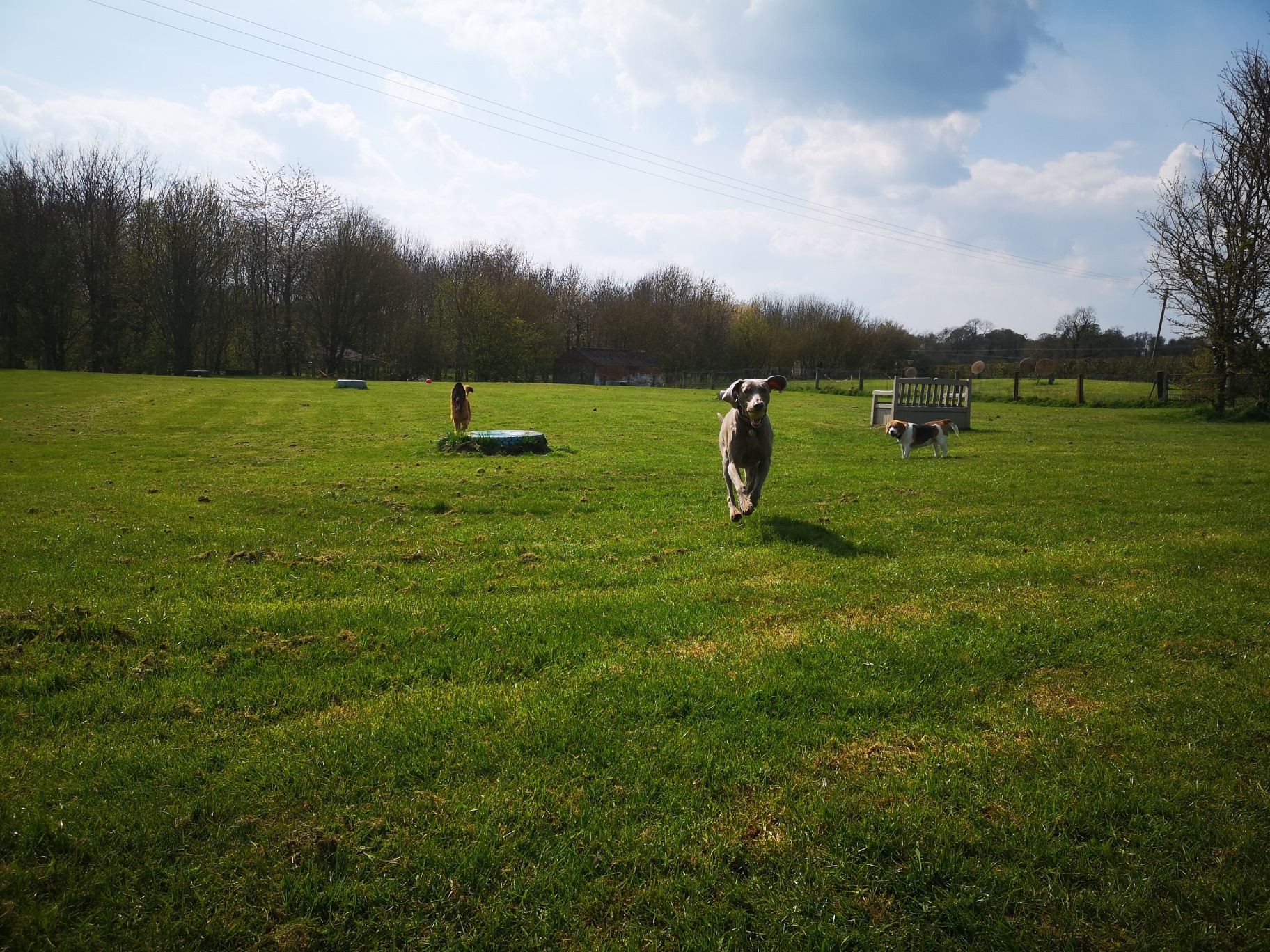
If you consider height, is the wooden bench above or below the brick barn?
below

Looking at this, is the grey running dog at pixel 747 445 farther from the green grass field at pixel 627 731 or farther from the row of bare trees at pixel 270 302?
the row of bare trees at pixel 270 302

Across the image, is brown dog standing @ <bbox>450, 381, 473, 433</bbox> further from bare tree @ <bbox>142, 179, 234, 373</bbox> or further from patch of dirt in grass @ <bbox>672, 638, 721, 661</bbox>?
bare tree @ <bbox>142, 179, 234, 373</bbox>

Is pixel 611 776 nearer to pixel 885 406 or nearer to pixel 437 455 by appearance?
pixel 437 455

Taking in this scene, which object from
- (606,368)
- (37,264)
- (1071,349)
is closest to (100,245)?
(37,264)

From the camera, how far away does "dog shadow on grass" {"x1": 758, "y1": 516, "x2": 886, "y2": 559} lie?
7.61 metres

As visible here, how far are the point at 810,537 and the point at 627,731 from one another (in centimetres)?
489

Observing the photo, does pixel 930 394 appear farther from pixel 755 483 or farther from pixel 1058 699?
pixel 1058 699

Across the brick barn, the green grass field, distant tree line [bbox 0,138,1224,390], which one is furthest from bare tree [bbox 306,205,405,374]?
the green grass field

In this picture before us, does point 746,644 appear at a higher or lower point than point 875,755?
higher

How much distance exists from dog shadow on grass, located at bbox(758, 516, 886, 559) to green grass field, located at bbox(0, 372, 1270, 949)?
124mm

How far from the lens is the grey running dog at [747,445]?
866 cm

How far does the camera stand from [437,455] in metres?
14.7

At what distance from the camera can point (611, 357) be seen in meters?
82.3

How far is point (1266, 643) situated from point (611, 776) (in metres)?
5.14
